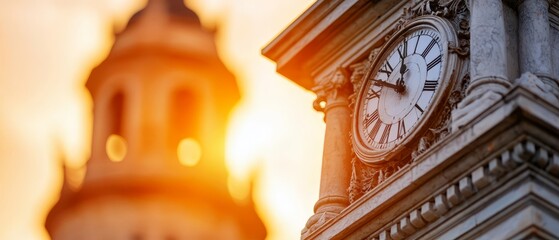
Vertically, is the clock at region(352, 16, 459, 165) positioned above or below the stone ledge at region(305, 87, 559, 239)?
above

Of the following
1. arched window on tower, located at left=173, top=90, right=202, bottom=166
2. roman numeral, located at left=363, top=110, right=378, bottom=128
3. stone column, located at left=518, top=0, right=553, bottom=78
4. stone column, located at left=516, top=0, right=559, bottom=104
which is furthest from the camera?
arched window on tower, located at left=173, top=90, right=202, bottom=166

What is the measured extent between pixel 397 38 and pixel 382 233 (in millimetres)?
3851

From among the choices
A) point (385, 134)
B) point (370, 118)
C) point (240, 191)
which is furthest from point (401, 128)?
point (240, 191)

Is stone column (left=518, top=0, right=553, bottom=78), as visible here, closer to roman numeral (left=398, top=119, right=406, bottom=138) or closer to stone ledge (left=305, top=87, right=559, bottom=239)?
stone ledge (left=305, top=87, right=559, bottom=239)

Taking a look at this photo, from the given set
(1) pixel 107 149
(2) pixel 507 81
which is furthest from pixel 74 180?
(2) pixel 507 81

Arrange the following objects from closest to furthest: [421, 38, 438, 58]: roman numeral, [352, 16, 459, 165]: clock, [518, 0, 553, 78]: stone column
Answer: [518, 0, 553, 78]: stone column
[352, 16, 459, 165]: clock
[421, 38, 438, 58]: roman numeral

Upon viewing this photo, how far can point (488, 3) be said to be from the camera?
2923 cm

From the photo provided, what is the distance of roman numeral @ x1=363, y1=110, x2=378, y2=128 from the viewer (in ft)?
101

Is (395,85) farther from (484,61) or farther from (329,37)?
(329,37)

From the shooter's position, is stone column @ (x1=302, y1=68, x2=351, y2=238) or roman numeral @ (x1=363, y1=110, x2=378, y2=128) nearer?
stone column @ (x1=302, y1=68, x2=351, y2=238)

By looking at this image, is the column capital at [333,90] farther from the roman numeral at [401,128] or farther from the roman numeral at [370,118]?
the roman numeral at [401,128]

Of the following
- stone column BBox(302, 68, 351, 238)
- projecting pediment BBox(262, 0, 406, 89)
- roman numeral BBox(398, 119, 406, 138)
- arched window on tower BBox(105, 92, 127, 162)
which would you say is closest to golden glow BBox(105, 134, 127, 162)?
arched window on tower BBox(105, 92, 127, 162)

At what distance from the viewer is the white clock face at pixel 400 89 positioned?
2977 cm

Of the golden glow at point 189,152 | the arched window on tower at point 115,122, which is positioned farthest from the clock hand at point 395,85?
the arched window on tower at point 115,122
